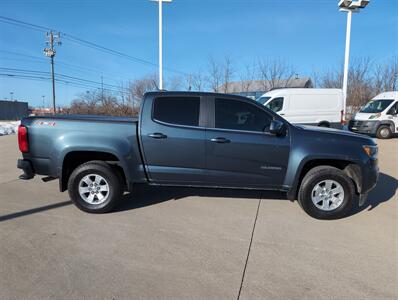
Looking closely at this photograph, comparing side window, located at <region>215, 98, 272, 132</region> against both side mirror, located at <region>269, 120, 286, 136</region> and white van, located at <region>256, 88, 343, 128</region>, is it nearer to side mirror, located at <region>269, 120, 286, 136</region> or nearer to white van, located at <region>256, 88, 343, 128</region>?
side mirror, located at <region>269, 120, 286, 136</region>

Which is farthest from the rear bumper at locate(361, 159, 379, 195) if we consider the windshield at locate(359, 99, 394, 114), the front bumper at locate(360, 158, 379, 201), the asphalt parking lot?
the windshield at locate(359, 99, 394, 114)

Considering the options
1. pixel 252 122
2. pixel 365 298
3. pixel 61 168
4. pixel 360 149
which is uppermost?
pixel 252 122

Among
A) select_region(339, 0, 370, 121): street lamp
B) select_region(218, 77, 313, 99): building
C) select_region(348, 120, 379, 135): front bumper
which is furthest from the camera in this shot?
select_region(218, 77, 313, 99): building

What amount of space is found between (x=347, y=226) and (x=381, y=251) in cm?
76

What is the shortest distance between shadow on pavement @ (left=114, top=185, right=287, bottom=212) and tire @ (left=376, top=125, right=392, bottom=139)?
12755 mm

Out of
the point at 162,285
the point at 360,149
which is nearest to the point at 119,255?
the point at 162,285

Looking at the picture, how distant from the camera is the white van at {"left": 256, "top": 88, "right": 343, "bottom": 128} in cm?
1362

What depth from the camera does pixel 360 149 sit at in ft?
15.6

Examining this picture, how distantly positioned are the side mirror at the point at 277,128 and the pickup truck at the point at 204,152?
2 centimetres

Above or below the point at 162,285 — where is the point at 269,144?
above

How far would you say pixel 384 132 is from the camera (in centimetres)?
1605

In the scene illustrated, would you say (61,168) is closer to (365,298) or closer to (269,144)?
(269,144)

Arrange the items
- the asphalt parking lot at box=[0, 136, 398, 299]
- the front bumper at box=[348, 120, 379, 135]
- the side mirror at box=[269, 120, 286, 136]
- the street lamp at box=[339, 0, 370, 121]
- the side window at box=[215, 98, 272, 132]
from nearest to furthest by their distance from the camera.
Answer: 1. the asphalt parking lot at box=[0, 136, 398, 299]
2. the side mirror at box=[269, 120, 286, 136]
3. the side window at box=[215, 98, 272, 132]
4. the front bumper at box=[348, 120, 379, 135]
5. the street lamp at box=[339, 0, 370, 121]

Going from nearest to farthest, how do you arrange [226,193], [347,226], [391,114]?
[347,226] < [226,193] < [391,114]
